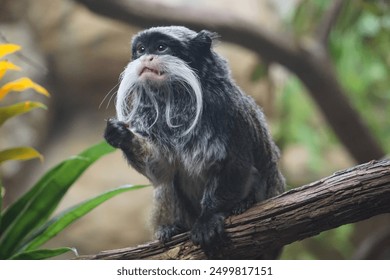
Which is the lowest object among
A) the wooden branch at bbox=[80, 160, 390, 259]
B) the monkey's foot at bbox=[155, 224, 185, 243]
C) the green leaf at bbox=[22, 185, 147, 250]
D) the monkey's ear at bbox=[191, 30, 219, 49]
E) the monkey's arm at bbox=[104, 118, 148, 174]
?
the wooden branch at bbox=[80, 160, 390, 259]

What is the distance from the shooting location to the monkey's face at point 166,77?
162cm

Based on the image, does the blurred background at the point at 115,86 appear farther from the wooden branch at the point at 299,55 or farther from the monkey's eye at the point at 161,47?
the monkey's eye at the point at 161,47

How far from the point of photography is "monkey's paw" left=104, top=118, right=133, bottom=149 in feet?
5.01

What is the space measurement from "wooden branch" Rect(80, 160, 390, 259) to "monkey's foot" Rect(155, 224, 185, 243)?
53mm

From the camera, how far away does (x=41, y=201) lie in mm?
1819

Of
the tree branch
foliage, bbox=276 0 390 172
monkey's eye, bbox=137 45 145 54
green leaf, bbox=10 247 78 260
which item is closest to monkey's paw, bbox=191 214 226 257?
green leaf, bbox=10 247 78 260

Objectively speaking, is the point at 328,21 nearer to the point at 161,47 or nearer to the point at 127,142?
the point at 161,47

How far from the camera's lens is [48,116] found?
7.61 ft

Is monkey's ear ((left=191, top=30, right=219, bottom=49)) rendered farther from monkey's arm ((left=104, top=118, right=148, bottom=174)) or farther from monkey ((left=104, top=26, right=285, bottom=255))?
monkey's arm ((left=104, top=118, right=148, bottom=174))

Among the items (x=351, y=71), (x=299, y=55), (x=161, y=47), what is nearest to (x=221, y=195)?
(x=161, y=47)

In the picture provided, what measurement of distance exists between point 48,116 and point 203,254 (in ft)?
3.35

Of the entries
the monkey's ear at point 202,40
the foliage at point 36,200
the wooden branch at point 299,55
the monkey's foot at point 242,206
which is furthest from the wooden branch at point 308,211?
the wooden branch at point 299,55
